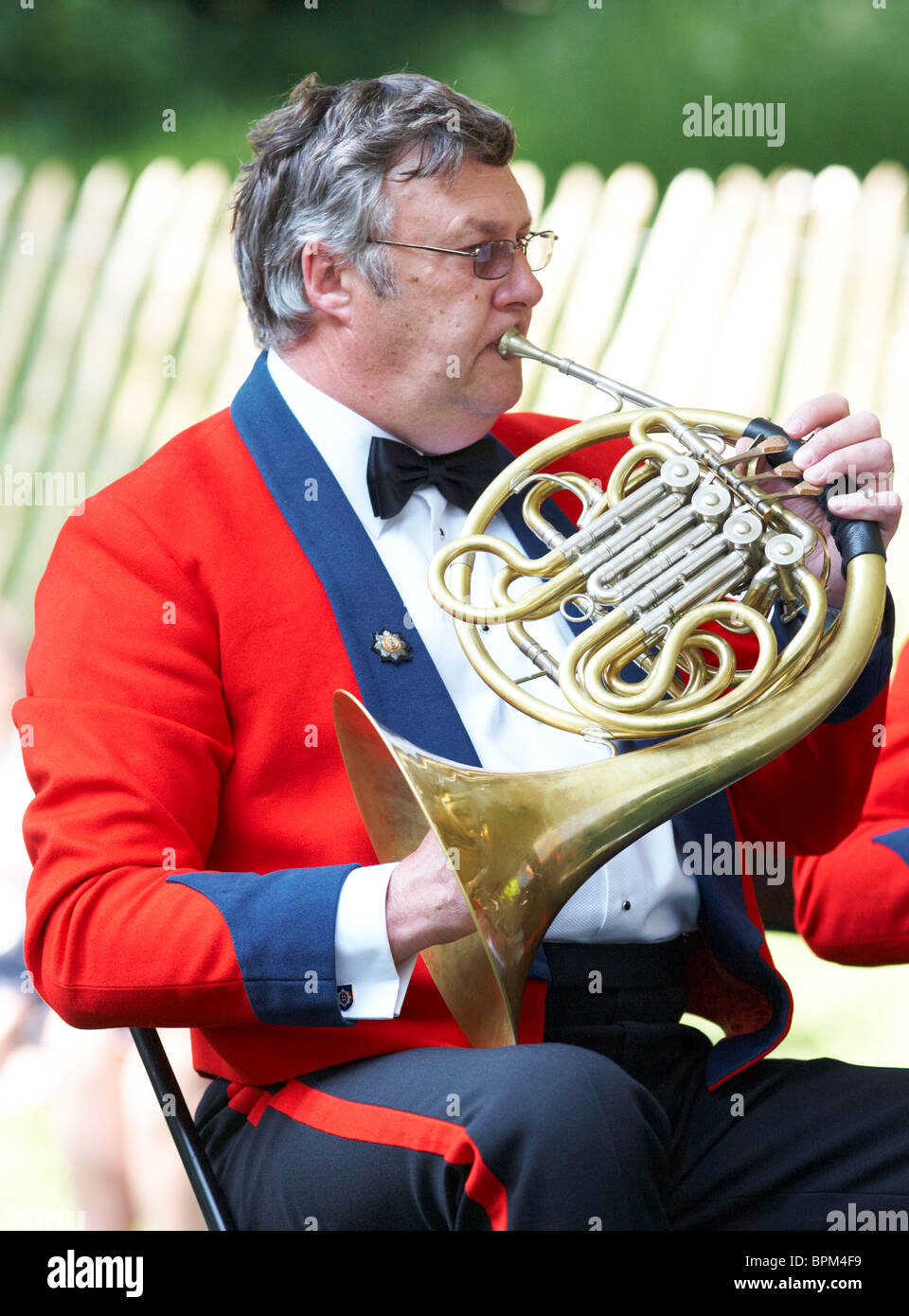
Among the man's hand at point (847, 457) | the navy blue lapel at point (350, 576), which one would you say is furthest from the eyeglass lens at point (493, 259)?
the man's hand at point (847, 457)

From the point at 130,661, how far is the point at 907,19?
2.15 meters

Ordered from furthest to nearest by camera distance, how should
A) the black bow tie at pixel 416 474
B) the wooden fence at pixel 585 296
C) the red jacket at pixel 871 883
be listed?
1. the wooden fence at pixel 585 296
2. the red jacket at pixel 871 883
3. the black bow tie at pixel 416 474

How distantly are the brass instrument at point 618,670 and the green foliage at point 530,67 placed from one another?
1497 millimetres

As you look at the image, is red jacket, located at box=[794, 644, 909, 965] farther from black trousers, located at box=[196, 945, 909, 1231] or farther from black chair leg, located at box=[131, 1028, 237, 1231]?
black chair leg, located at box=[131, 1028, 237, 1231]

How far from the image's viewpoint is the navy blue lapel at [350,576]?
1.37m

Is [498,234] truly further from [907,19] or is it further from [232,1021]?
[907,19]

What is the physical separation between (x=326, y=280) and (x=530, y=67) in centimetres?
137

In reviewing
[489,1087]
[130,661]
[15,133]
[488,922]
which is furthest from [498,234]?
[15,133]

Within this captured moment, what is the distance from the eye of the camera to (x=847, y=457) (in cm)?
128

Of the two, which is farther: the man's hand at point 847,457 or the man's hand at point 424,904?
the man's hand at point 847,457

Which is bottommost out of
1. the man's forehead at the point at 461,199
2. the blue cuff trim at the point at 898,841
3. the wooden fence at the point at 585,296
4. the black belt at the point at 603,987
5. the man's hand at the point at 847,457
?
the black belt at the point at 603,987

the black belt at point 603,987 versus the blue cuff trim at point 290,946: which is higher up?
the blue cuff trim at point 290,946

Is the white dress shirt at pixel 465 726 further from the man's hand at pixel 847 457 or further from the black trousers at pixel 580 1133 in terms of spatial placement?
the man's hand at pixel 847 457

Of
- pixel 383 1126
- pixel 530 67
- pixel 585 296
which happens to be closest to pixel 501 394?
pixel 383 1126
